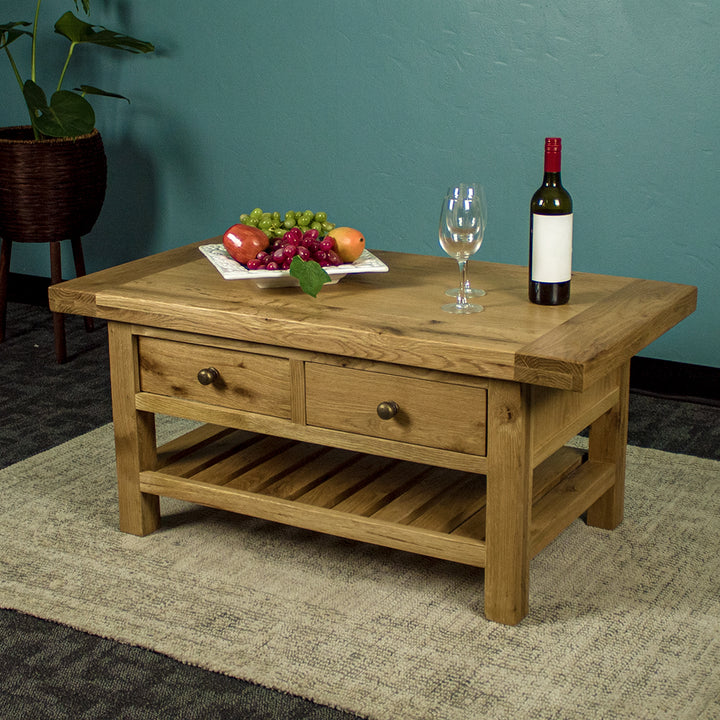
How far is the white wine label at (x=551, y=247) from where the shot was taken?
1.82 metres

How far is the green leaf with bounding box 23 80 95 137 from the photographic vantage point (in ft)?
10.7

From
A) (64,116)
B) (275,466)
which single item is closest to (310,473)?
(275,466)

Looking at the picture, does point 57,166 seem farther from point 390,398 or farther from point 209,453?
point 390,398

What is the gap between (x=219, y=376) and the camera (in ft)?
6.62

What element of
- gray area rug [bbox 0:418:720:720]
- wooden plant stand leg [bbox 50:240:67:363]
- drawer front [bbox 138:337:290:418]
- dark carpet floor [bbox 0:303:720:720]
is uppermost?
drawer front [bbox 138:337:290:418]

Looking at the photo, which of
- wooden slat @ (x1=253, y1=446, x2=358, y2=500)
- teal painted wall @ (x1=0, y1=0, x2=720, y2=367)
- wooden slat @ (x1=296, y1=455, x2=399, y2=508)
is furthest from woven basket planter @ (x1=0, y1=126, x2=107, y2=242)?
wooden slat @ (x1=296, y1=455, x2=399, y2=508)

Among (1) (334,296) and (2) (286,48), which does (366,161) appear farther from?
(1) (334,296)

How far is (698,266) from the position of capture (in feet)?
9.71

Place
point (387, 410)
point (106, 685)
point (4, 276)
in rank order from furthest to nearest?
point (4, 276), point (387, 410), point (106, 685)

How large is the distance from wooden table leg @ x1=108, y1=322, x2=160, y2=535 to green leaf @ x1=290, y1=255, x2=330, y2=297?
1.28ft

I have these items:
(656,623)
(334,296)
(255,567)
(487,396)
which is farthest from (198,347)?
(656,623)

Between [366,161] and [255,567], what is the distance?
1.74 m

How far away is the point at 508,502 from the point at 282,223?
2.68 feet

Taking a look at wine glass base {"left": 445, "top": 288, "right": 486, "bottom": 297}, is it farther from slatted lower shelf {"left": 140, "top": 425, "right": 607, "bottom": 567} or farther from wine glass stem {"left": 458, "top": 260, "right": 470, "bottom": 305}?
slatted lower shelf {"left": 140, "top": 425, "right": 607, "bottom": 567}
